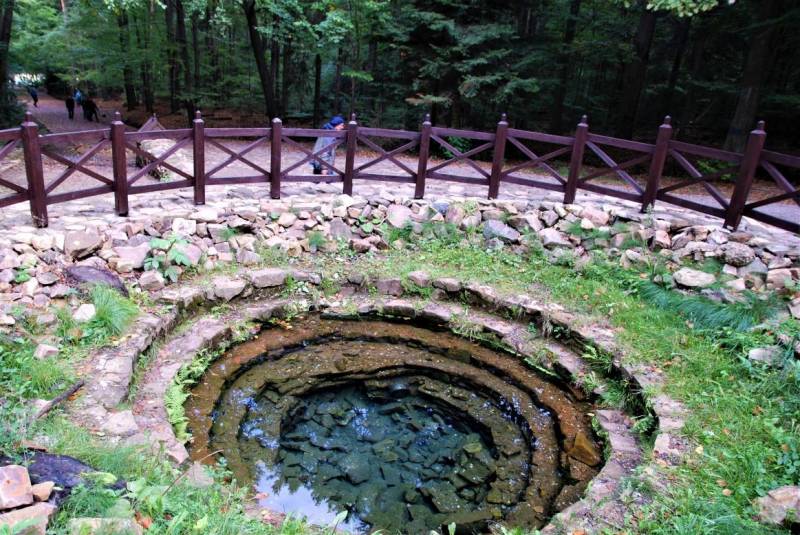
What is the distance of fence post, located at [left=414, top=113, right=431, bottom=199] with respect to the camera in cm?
965

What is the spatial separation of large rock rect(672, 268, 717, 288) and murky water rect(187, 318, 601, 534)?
266 centimetres

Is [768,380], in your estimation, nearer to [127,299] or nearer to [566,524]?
[566,524]

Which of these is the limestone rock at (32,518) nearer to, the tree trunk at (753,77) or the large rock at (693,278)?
the large rock at (693,278)

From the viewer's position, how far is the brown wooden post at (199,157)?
27.6ft

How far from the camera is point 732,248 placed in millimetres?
8172

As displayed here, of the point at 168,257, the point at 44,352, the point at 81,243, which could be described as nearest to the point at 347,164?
the point at 168,257

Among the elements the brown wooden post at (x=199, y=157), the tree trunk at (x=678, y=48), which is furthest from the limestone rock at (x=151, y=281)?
the tree trunk at (x=678, y=48)

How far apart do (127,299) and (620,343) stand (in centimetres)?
591

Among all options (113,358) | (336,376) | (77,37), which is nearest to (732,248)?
(336,376)

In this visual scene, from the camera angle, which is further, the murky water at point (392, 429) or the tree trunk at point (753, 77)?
the tree trunk at point (753, 77)

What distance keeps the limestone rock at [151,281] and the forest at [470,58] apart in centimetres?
632

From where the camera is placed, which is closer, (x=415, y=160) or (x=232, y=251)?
(x=232, y=251)

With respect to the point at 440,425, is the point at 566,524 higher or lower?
higher

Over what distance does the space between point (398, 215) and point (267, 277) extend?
8.29 ft
